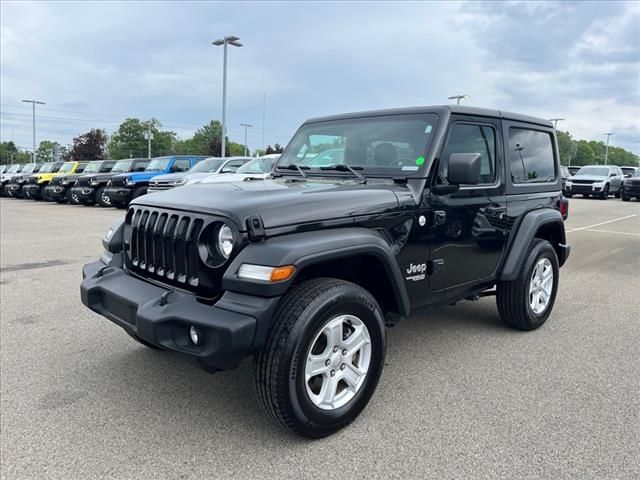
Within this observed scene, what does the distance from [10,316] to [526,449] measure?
15.1 ft

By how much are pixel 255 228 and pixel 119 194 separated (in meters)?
15.0

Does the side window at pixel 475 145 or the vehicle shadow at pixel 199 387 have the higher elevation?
the side window at pixel 475 145

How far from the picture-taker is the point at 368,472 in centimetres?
247

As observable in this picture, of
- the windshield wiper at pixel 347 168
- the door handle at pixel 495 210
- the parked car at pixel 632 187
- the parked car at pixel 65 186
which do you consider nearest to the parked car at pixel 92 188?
the parked car at pixel 65 186

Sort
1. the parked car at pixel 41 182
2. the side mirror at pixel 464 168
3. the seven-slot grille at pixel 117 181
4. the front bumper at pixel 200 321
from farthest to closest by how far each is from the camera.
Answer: the parked car at pixel 41 182 → the seven-slot grille at pixel 117 181 → the side mirror at pixel 464 168 → the front bumper at pixel 200 321

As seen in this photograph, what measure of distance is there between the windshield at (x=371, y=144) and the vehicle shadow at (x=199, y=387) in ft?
3.59

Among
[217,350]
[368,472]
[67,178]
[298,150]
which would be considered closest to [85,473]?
[217,350]

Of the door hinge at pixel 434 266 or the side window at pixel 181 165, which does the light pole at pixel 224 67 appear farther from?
the door hinge at pixel 434 266

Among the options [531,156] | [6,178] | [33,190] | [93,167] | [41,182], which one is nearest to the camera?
[531,156]

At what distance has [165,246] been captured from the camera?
2.95 m

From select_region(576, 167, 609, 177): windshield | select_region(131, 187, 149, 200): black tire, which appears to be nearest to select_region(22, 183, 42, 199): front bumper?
select_region(131, 187, 149, 200): black tire

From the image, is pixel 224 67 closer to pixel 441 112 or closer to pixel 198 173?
pixel 198 173

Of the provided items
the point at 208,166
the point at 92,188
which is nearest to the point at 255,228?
the point at 208,166

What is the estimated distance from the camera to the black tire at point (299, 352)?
2496mm
